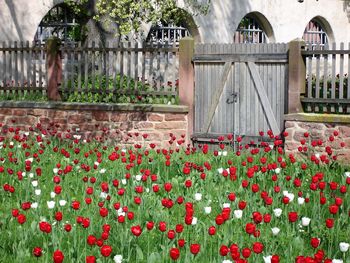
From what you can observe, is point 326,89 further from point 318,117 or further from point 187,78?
point 187,78

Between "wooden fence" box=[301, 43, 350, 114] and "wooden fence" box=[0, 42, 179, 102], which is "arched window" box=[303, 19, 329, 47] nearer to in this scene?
"wooden fence" box=[0, 42, 179, 102]

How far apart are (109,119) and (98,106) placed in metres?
0.28

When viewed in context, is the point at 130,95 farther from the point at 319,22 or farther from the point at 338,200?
the point at 319,22

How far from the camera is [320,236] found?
18.9 feet

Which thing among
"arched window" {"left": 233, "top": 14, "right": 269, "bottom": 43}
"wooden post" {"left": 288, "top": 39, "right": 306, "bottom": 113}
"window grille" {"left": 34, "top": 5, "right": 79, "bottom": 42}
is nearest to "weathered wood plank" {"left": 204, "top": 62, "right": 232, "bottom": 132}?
"wooden post" {"left": 288, "top": 39, "right": 306, "bottom": 113}

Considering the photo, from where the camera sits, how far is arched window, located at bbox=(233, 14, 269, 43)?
23.6 m

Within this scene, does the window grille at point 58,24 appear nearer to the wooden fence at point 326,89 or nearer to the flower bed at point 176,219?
the wooden fence at point 326,89

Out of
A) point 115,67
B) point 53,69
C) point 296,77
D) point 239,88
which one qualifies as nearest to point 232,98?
point 239,88

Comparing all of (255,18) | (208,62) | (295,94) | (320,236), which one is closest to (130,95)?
(208,62)

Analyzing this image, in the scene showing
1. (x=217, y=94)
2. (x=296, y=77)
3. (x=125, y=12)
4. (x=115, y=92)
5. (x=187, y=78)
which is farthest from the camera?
(x=125, y=12)

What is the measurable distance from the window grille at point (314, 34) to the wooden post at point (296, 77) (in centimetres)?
1553

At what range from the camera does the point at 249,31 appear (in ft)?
77.7

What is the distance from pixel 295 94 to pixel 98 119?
3327mm

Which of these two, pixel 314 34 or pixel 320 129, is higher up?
pixel 314 34
